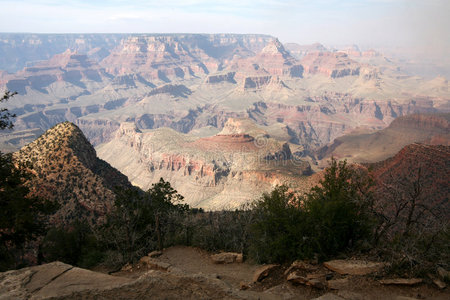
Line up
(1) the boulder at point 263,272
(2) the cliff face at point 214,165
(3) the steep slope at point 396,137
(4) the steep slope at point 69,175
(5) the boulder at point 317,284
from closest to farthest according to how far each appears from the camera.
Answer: (5) the boulder at point 317,284 < (1) the boulder at point 263,272 < (4) the steep slope at point 69,175 < (2) the cliff face at point 214,165 < (3) the steep slope at point 396,137

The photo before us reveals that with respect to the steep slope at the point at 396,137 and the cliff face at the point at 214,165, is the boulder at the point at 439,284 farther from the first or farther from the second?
the steep slope at the point at 396,137

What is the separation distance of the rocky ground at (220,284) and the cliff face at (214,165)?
5164 centimetres

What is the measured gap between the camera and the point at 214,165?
101 m

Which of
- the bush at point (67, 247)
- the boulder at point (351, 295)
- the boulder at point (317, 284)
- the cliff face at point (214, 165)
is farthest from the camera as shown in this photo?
the cliff face at point (214, 165)

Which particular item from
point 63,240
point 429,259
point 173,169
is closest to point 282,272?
point 429,259

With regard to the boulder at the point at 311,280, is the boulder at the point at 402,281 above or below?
above

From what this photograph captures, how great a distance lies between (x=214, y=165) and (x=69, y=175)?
62.7m

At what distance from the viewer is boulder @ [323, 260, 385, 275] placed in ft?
45.8

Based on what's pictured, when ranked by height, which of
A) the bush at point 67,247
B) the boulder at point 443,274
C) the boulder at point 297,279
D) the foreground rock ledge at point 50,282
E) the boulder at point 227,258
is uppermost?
the foreground rock ledge at point 50,282

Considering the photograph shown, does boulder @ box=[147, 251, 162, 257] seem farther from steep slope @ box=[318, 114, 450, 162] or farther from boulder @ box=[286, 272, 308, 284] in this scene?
steep slope @ box=[318, 114, 450, 162]

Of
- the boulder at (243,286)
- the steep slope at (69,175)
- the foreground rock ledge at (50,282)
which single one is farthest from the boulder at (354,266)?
the steep slope at (69,175)

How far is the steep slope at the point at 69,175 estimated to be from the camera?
125 feet

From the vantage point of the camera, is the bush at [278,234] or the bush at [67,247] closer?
the bush at [278,234]

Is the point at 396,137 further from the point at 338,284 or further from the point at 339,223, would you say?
the point at 338,284
